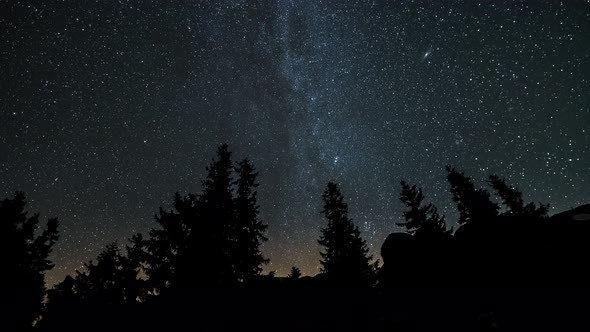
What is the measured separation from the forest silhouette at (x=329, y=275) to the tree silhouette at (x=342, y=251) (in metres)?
0.10

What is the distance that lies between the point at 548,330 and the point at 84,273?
141ft

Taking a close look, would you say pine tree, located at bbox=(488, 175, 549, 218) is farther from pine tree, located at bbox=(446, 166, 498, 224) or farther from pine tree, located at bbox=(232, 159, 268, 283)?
pine tree, located at bbox=(232, 159, 268, 283)

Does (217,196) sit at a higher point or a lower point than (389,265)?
higher

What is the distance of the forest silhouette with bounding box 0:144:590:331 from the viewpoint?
12781 millimetres

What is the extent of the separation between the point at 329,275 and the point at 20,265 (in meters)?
23.3

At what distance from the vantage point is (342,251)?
84.2ft

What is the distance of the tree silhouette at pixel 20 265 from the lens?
62.4 ft

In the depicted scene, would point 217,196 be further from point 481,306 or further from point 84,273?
point 84,273

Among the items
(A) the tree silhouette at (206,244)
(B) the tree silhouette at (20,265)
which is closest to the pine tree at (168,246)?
(A) the tree silhouette at (206,244)

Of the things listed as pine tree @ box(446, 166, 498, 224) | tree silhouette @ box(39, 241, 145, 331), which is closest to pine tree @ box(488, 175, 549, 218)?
pine tree @ box(446, 166, 498, 224)

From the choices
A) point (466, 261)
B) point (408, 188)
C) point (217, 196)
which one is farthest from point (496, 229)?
point (217, 196)

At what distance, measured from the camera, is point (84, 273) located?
35.1 m

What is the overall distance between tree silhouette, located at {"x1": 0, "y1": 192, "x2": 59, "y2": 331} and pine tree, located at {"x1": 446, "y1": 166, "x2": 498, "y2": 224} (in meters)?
36.2

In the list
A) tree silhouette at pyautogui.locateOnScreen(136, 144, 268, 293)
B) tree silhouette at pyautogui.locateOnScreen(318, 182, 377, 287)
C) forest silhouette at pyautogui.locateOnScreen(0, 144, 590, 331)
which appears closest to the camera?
forest silhouette at pyautogui.locateOnScreen(0, 144, 590, 331)
